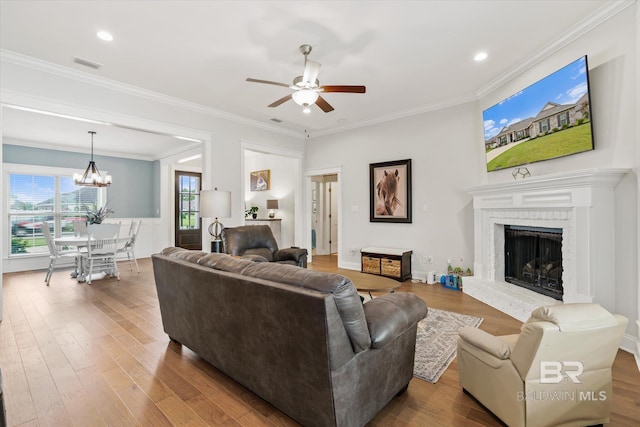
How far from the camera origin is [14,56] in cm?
334

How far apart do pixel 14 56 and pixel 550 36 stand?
18.8ft

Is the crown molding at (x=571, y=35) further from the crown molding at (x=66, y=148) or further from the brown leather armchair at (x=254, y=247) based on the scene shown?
the crown molding at (x=66, y=148)

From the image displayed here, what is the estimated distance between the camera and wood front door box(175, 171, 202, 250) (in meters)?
8.33

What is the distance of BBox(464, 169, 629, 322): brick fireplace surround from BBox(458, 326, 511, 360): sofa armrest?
1711mm

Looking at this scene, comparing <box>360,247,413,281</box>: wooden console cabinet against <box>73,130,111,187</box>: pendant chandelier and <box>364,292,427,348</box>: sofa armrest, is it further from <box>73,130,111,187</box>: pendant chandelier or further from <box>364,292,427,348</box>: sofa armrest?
<box>73,130,111,187</box>: pendant chandelier

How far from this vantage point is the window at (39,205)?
20.8ft

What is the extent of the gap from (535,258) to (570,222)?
0.87 meters

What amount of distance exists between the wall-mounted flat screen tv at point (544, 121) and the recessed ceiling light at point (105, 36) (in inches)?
176

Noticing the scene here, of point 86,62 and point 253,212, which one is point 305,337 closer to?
point 86,62

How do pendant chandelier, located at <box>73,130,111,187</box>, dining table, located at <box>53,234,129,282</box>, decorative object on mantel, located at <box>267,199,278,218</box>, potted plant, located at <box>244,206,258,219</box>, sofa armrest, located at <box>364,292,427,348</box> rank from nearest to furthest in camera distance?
sofa armrest, located at <box>364,292,427,348</box> < dining table, located at <box>53,234,129,282</box> < pendant chandelier, located at <box>73,130,111,187</box> < decorative object on mantel, located at <box>267,199,278,218</box> < potted plant, located at <box>244,206,258,219</box>

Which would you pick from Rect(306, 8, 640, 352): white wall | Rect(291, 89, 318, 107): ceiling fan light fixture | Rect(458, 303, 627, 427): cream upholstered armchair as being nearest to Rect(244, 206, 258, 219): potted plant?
Rect(306, 8, 640, 352): white wall

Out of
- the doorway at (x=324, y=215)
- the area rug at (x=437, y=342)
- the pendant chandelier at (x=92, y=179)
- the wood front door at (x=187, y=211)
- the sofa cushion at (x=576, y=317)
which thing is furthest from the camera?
the wood front door at (x=187, y=211)

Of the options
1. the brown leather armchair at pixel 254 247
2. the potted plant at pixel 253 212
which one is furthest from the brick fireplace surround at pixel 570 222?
the potted plant at pixel 253 212
